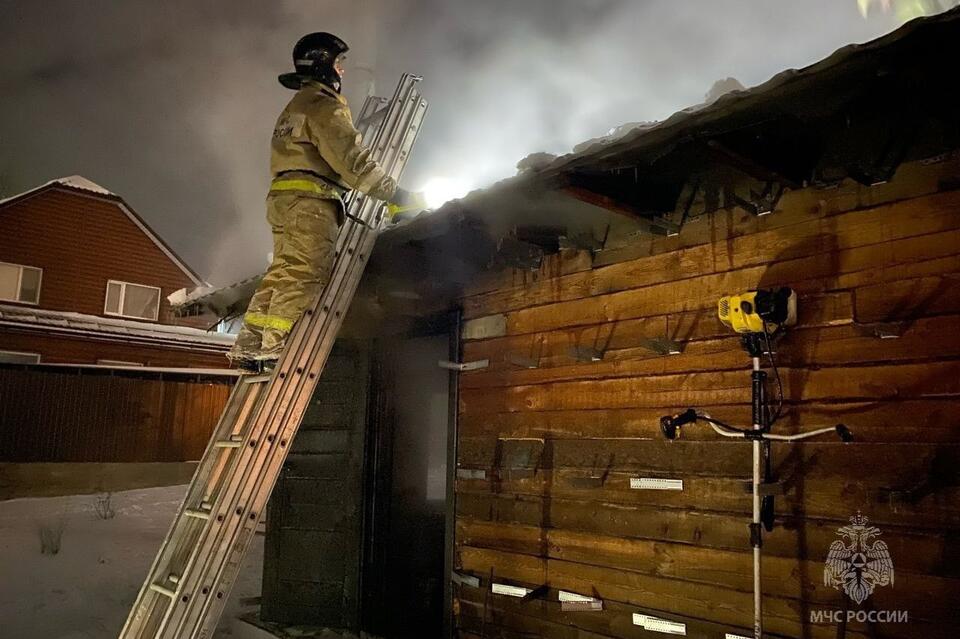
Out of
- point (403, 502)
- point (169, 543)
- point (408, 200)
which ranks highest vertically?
point (408, 200)

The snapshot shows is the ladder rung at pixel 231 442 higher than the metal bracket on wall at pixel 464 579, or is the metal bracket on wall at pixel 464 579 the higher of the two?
the ladder rung at pixel 231 442

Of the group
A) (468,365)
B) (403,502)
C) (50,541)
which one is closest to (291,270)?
(468,365)

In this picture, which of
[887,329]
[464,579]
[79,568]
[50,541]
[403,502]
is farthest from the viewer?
[50,541]

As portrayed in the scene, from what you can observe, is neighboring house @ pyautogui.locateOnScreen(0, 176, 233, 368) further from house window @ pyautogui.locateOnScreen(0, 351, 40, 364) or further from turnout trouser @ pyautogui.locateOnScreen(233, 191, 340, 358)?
turnout trouser @ pyautogui.locateOnScreen(233, 191, 340, 358)

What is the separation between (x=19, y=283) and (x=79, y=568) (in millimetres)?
16672

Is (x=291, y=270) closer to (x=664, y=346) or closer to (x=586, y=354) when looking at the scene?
(x=586, y=354)

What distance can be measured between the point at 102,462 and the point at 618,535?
16971 mm

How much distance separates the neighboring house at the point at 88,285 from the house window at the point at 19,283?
0.03 metres

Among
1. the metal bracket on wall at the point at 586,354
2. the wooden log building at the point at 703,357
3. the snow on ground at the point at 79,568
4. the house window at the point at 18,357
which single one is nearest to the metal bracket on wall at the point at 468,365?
the wooden log building at the point at 703,357

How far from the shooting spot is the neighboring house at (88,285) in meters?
19.9

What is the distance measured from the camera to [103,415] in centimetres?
1741

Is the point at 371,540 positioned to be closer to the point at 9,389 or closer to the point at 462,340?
the point at 462,340

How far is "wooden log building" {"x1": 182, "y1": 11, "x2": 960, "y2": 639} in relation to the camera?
296 cm

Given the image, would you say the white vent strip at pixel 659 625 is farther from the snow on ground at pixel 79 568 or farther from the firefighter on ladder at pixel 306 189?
the snow on ground at pixel 79 568
